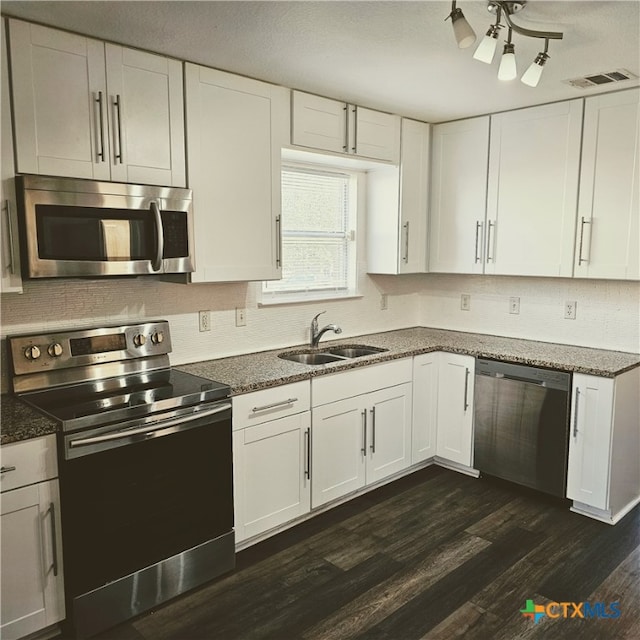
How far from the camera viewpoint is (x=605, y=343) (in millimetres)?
3490

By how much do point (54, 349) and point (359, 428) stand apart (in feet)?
5.44

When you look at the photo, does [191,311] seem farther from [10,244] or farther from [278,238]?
[10,244]

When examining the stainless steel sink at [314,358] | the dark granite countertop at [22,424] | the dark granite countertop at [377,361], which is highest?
the dark granite countertop at [377,361]

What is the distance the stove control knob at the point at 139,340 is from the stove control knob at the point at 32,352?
45cm

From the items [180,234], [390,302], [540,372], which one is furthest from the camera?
[390,302]

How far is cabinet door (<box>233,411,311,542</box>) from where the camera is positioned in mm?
2670

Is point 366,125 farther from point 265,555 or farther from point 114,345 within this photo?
point 265,555

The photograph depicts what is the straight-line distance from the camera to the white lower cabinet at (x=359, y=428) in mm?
3018

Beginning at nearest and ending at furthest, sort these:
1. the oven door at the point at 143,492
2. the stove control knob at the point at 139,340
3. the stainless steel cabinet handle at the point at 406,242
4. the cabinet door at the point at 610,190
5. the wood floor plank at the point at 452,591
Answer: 1. the oven door at the point at 143,492
2. the wood floor plank at the point at 452,591
3. the stove control knob at the point at 139,340
4. the cabinet door at the point at 610,190
5. the stainless steel cabinet handle at the point at 406,242

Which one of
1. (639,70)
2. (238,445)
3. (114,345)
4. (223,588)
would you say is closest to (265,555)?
(223,588)

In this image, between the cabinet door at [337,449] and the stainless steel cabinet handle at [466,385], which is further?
the stainless steel cabinet handle at [466,385]

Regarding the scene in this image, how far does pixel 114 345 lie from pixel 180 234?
0.62 m

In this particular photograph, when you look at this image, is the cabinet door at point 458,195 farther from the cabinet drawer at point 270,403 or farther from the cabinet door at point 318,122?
the cabinet drawer at point 270,403

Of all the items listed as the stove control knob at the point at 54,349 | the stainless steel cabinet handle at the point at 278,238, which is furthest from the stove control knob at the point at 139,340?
Answer: the stainless steel cabinet handle at the point at 278,238
